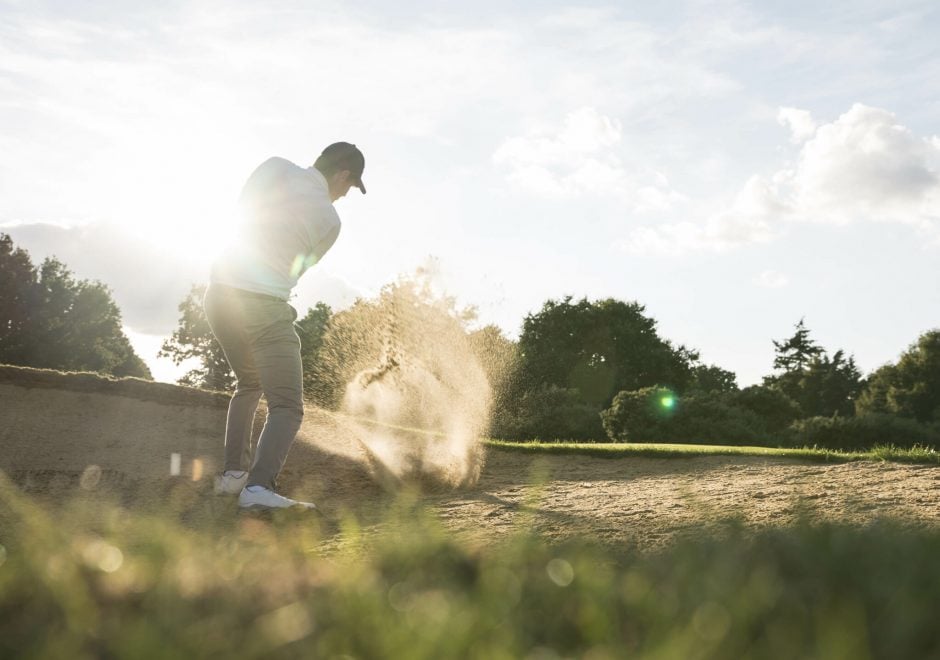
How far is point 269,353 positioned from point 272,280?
0.46 m

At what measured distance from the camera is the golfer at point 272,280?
16.3 ft

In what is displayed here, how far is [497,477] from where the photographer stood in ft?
24.9

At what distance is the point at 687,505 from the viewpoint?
450 centimetres

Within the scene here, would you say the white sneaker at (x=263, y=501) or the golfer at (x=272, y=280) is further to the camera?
→ the golfer at (x=272, y=280)

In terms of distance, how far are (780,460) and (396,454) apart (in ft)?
13.3

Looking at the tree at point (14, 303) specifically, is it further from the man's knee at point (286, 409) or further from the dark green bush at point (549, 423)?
the man's knee at point (286, 409)

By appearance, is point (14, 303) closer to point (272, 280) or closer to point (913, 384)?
point (272, 280)

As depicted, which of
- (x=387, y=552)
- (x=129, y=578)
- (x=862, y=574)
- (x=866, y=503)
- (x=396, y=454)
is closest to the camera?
(x=862, y=574)

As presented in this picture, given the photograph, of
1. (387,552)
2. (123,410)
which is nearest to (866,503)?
(387,552)

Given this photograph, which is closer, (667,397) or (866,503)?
(866,503)

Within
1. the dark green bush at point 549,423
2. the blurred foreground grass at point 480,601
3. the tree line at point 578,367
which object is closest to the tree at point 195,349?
the tree line at point 578,367

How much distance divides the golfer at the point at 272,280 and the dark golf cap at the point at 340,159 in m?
0.18

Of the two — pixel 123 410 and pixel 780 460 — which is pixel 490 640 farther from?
pixel 123 410

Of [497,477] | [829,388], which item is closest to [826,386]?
[829,388]
